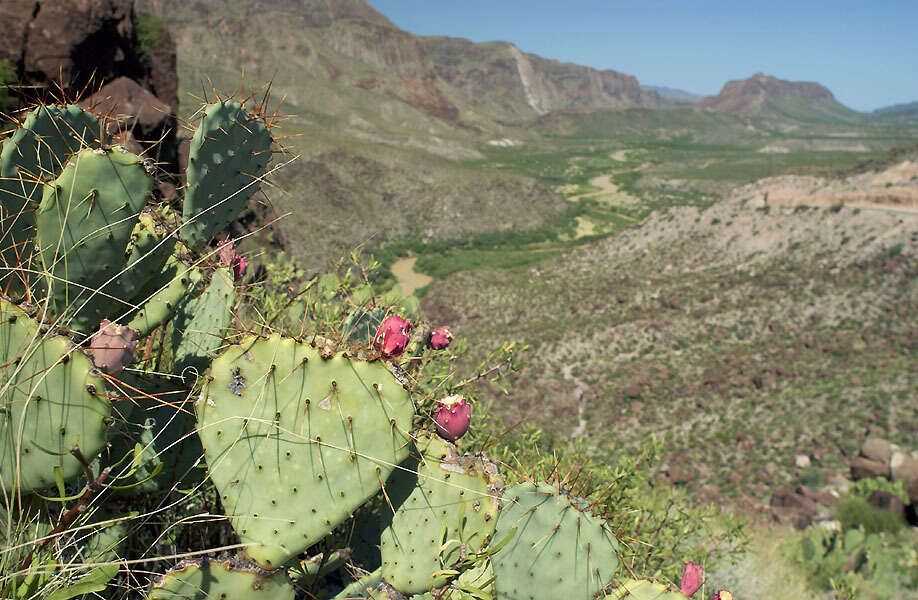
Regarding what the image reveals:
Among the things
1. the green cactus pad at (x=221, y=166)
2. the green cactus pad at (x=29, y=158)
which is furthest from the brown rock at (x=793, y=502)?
the green cactus pad at (x=29, y=158)

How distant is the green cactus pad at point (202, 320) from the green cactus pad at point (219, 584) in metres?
1.07

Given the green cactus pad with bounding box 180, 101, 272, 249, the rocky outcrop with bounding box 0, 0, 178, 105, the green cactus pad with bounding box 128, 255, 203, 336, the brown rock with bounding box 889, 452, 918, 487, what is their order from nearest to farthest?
the green cactus pad with bounding box 128, 255, 203, 336, the green cactus pad with bounding box 180, 101, 272, 249, the rocky outcrop with bounding box 0, 0, 178, 105, the brown rock with bounding box 889, 452, 918, 487

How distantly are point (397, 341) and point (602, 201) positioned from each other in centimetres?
7262

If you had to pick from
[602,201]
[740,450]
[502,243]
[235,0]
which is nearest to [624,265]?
[740,450]

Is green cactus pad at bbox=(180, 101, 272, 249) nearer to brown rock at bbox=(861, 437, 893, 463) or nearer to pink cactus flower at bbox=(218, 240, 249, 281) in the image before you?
pink cactus flower at bbox=(218, 240, 249, 281)

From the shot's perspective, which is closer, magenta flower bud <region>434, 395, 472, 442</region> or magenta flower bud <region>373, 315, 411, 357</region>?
magenta flower bud <region>373, 315, 411, 357</region>

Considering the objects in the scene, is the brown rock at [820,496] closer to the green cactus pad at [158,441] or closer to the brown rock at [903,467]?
the brown rock at [903,467]

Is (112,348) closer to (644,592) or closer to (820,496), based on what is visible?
(644,592)

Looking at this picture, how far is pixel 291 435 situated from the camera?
2.08 m

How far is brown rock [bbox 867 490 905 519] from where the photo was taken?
35.6ft

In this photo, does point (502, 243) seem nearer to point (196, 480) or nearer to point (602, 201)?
point (602, 201)

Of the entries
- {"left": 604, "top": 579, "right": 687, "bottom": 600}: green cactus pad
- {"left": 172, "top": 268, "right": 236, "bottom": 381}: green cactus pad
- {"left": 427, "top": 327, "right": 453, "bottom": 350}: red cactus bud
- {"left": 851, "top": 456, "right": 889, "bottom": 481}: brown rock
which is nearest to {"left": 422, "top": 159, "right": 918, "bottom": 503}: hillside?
{"left": 851, "top": 456, "right": 889, "bottom": 481}: brown rock

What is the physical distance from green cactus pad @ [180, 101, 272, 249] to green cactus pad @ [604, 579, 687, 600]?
8.63ft

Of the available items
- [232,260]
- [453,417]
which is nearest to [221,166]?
[232,260]
